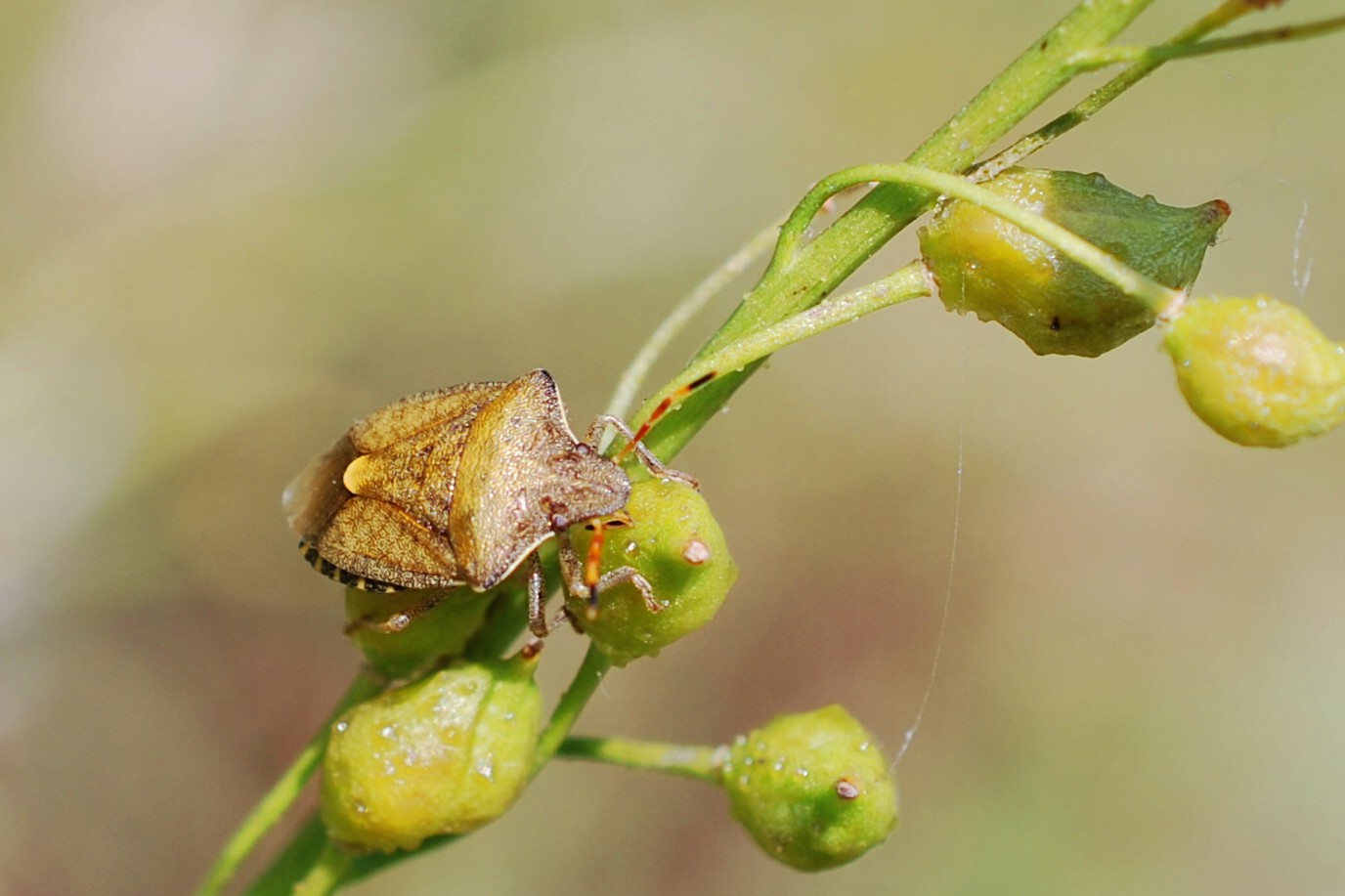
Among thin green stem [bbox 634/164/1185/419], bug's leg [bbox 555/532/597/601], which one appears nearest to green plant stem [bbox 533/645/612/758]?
bug's leg [bbox 555/532/597/601]

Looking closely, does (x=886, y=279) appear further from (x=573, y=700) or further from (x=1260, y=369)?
(x=573, y=700)

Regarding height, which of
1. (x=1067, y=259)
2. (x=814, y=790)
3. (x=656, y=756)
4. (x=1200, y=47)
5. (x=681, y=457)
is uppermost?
(x=1200, y=47)

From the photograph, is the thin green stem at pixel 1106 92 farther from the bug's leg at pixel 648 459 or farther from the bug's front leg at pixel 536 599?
the bug's front leg at pixel 536 599

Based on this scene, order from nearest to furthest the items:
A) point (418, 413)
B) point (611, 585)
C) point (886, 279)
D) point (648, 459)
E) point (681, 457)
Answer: point (886, 279) < point (611, 585) < point (648, 459) < point (418, 413) < point (681, 457)

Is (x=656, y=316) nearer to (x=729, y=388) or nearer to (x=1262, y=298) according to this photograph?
(x=729, y=388)

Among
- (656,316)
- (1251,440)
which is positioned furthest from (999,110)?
(656,316)

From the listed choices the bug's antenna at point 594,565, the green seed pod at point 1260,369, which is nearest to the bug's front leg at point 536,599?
the bug's antenna at point 594,565

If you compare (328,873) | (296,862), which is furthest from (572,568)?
(296,862)
